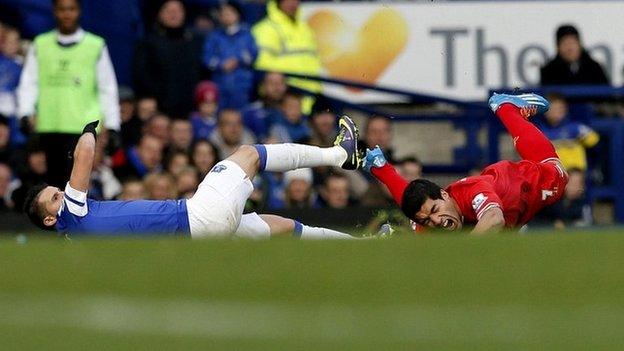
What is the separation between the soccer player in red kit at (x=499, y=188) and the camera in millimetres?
12367

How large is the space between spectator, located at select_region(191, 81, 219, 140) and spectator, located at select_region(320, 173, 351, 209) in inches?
42.4

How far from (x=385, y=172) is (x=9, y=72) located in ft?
13.8

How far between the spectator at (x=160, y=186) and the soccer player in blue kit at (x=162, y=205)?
8.55 feet

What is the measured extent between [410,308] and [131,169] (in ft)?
24.0

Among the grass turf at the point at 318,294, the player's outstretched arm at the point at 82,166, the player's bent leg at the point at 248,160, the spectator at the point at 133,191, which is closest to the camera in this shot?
the grass turf at the point at 318,294

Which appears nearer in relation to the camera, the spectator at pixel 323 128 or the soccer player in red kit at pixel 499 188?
the soccer player in red kit at pixel 499 188

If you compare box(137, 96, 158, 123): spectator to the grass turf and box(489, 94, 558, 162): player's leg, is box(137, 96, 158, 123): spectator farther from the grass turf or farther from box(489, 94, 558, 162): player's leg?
the grass turf

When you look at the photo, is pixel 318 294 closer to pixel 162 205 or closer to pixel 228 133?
pixel 162 205

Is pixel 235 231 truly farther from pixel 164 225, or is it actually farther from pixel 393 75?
pixel 393 75

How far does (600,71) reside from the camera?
17141mm

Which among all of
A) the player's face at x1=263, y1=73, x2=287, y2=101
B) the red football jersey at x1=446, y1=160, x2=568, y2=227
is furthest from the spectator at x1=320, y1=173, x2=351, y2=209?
the red football jersey at x1=446, y1=160, x2=568, y2=227

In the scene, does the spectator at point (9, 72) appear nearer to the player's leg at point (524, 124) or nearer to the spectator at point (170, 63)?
the spectator at point (170, 63)

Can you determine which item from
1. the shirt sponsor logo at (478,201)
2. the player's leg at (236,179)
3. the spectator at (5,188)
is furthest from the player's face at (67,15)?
the shirt sponsor logo at (478,201)

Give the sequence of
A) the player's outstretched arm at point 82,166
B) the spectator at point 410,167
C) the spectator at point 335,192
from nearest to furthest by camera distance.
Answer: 1. the player's outstretched arm at point 82,166
2. the spectator at point 410,167
3. the spectator at point 335,192
